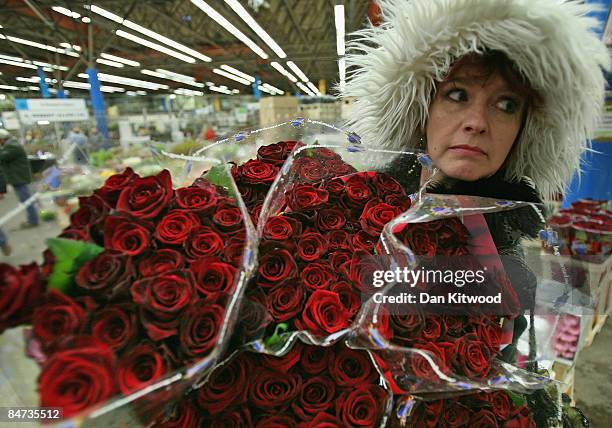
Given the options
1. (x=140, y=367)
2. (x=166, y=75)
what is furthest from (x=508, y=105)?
(x=166, y=75)

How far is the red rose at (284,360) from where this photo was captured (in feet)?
1.33

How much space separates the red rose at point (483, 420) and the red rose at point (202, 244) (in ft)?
1.37

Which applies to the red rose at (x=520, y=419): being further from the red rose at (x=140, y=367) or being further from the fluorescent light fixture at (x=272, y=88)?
the fluorescent light fixture at (x=272, y=88)

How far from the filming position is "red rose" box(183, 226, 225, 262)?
395 millimetres

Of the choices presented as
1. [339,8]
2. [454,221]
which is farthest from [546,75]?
[339,8]

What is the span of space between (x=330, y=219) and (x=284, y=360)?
0.74 ft

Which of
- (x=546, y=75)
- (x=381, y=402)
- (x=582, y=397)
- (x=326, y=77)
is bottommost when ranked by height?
(x=582, y=397)

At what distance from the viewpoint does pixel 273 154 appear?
66 centimetres

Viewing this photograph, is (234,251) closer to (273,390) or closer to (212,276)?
(212,276)

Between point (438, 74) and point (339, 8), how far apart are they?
17.5 ft

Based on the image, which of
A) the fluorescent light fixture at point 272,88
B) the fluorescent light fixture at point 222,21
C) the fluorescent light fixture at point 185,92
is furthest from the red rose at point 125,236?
the fluorescent light fixture at point 185,92

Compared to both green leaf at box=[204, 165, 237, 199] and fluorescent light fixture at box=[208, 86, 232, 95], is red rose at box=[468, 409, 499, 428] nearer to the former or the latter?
green leaf at box=[204, 165, 237, 199]

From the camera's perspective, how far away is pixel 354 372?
43 cm

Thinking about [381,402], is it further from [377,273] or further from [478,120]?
[478,120]
